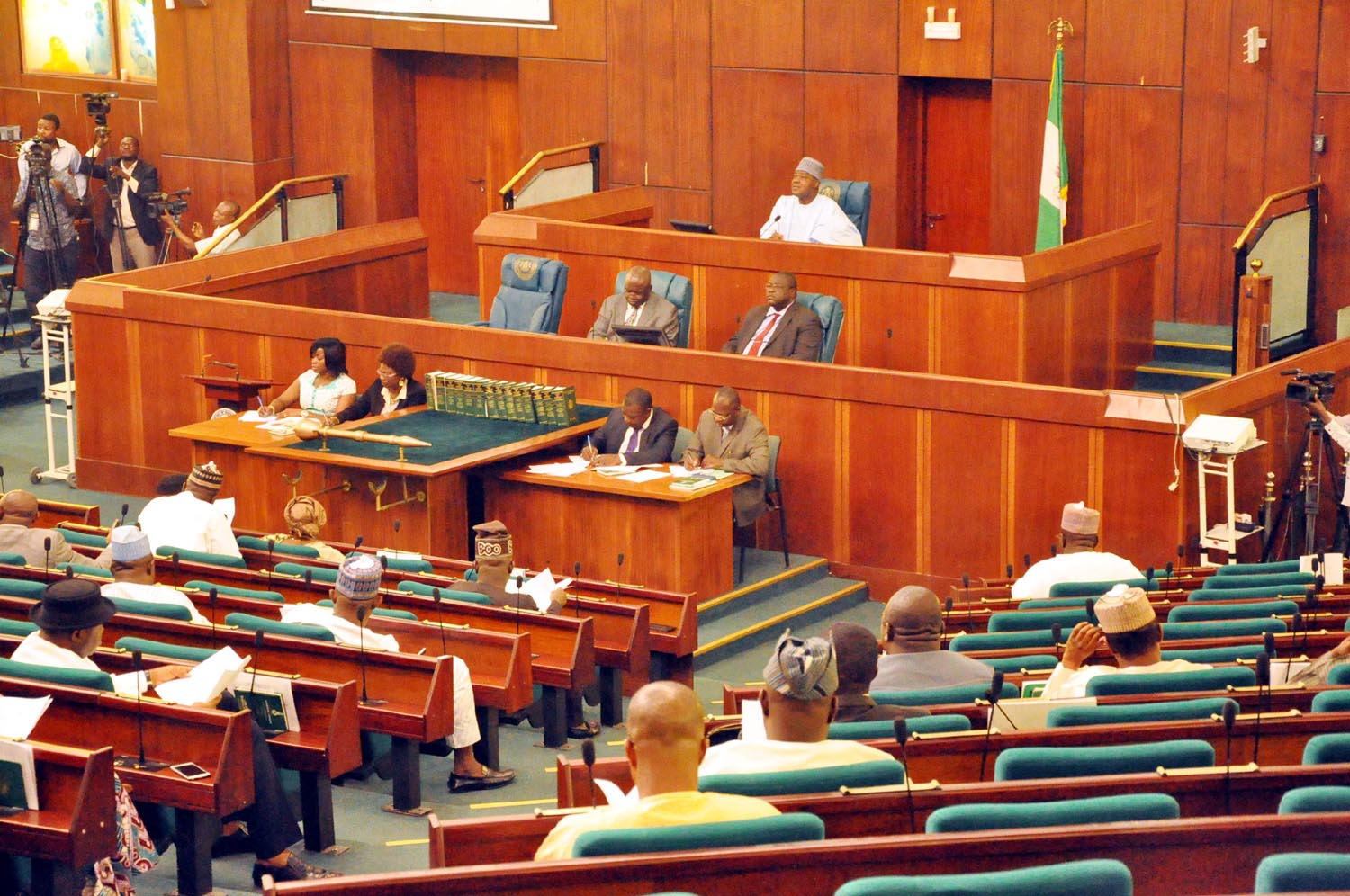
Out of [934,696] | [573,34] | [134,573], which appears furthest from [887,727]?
[573,34]

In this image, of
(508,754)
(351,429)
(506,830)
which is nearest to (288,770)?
(508,754)

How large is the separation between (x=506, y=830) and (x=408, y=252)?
9403mm

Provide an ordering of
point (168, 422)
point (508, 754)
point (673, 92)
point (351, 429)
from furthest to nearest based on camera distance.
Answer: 1. point (673, 92)
2. point (168, 422)
3. point (351, 429)
4. point (508, 754)

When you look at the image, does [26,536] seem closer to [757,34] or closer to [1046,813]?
[1046,813]

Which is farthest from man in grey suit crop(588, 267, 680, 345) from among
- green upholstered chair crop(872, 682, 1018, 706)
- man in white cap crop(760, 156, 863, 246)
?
green upholstered chair crop(872, 682, 1018, 706)

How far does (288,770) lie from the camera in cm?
591

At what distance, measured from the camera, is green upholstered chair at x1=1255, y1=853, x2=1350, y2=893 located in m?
3.12

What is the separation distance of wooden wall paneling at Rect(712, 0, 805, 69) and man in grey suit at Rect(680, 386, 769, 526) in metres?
4.89

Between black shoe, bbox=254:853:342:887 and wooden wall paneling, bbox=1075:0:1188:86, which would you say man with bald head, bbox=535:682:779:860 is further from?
wooden wall paneling, bbox=1075:0:1188:86

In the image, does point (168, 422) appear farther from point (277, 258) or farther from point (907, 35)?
point (907, 35)

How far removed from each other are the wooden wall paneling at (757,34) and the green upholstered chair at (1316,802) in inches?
404

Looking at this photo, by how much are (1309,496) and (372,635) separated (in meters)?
4.27

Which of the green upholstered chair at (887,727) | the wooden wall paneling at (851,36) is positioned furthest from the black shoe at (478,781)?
the wooden wall paneling at (851,36)

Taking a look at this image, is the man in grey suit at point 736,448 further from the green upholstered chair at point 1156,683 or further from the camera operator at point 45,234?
the camera operator at point 45,234
